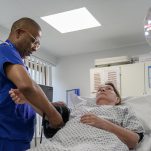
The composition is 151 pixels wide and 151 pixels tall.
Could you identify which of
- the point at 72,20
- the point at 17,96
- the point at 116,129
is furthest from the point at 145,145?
the point at 72,20

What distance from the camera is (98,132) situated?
1265 millimetres

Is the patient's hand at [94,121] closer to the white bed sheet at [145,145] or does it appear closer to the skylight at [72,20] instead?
the white bed sheet at [145,145]

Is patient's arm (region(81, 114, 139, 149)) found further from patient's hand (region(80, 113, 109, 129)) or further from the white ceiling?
the white ceiling

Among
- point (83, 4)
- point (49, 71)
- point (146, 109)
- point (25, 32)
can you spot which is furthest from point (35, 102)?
point (49, 71)

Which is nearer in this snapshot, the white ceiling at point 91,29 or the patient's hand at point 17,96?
the patient's hand at point 17,96

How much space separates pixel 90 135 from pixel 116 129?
0.52 ft

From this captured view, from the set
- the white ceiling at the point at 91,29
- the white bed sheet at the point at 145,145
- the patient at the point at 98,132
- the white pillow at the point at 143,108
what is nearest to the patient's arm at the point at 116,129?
the patient at the point at 98,132

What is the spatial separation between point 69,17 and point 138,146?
1888mm

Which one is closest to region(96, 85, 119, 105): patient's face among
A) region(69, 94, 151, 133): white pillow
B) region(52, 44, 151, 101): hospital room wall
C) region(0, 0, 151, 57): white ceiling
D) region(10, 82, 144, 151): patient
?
region(69, 94, 151, 133): white pillow

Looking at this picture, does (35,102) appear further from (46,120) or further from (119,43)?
(119,43)

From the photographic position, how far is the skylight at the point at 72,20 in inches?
110

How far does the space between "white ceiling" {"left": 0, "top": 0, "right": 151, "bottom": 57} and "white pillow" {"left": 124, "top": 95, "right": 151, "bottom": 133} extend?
1217 mm

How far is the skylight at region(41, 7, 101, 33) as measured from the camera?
2.81 meters

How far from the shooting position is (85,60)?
4293mm
